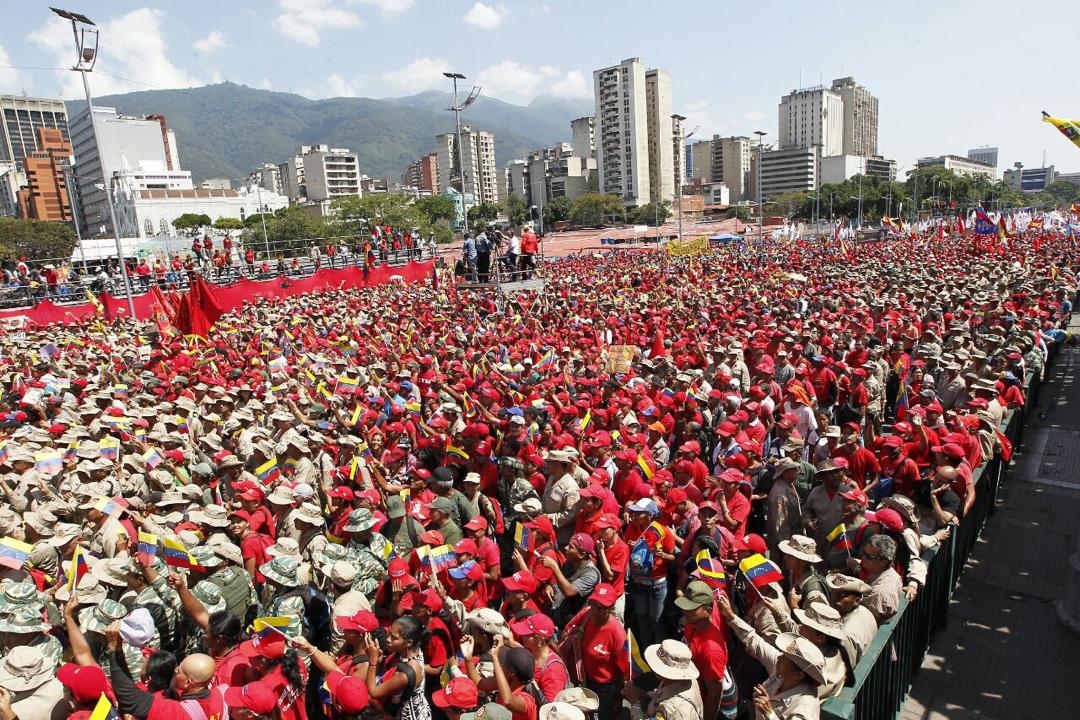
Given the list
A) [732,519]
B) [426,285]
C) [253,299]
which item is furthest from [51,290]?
[732,519]

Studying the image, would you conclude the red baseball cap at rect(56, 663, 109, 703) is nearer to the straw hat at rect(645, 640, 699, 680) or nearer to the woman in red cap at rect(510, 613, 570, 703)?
the woman in red cap at rect(510, 613, 570, 703)

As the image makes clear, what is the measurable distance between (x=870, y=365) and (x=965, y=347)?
2.09 metres

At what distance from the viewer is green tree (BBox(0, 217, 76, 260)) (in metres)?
69.2

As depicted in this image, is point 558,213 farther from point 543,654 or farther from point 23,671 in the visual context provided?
point 23,671

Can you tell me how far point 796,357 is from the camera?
964cm

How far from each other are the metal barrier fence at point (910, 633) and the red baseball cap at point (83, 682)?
358 centimetres

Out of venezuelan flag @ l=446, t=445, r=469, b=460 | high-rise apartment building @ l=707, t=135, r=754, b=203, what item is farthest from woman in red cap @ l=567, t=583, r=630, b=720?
high-rise apartment building @ l=707, t=135, r=754, b=203

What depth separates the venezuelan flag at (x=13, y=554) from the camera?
4.50 m

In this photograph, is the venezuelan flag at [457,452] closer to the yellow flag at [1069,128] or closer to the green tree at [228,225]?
Answer: the yellow flag at [1069,128]

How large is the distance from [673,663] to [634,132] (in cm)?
14115

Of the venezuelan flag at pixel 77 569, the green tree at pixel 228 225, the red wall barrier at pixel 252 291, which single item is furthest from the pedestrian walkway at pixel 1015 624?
the green tree at pixel 228 225

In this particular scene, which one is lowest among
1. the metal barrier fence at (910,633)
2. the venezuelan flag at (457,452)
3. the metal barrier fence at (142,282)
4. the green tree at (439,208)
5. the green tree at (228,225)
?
the metal barrier fence at (910,633)

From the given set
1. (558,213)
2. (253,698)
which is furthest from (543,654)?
(558,213)

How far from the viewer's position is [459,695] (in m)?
3.25
